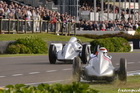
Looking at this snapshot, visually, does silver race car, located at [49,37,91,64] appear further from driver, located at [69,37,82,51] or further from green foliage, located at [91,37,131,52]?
green foliage, located at [91,37,131,52]

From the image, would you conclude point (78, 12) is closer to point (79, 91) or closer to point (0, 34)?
point (0, 34)

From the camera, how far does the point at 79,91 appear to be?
26.2 ft

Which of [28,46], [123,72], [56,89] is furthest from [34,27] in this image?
[56,89]

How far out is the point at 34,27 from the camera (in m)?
39.2

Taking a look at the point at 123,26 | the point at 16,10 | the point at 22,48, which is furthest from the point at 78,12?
the point at 22,48

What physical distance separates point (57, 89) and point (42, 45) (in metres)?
25.1

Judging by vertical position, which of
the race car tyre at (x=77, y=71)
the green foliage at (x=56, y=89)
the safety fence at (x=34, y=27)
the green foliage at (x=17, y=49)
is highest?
the green foliage at (x=56, y=89)

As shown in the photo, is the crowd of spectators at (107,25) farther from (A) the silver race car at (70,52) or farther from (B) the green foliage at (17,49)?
(A) the silver race car at (70,52)

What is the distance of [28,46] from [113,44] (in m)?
8.43

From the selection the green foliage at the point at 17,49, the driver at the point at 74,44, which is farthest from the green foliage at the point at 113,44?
the driver at the point at 74,44

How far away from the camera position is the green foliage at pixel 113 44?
37.3 metres

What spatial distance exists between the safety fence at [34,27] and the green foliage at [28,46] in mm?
2416

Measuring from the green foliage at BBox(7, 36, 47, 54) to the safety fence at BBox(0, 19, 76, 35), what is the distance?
2.42 meters

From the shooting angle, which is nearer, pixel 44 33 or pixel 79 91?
pixel 79 91
